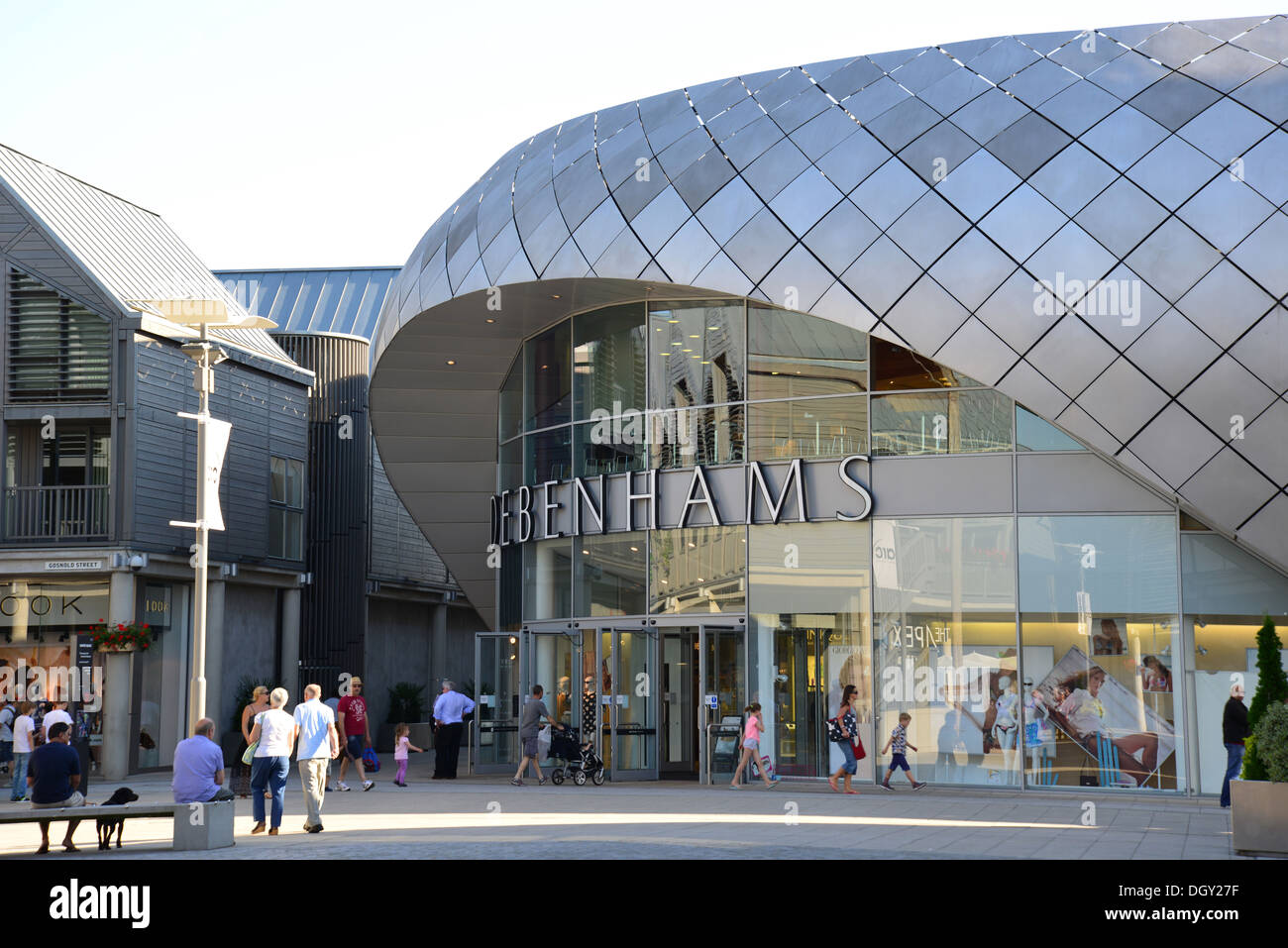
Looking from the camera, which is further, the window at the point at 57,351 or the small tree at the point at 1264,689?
the window at the point at 57,351

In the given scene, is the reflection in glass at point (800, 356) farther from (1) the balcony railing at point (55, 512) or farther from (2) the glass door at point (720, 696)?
(1) the balcony railing at point (55, 512)

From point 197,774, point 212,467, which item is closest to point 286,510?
point 212,467

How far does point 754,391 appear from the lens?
22.8 metres

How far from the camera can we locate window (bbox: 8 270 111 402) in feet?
93.0

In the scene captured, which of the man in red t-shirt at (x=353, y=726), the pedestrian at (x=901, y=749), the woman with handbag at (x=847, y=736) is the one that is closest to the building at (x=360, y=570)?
the man in red t-shirt at (x=353, y=726)

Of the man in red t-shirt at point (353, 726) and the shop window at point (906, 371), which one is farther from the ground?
the shop window at point (906, 371)

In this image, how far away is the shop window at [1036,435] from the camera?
20859mm

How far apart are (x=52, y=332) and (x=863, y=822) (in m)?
19.9

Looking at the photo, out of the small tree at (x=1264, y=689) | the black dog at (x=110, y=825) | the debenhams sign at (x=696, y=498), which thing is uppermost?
the debenhams sign at (x=696, y=498)

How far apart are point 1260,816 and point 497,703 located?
52.3 ft

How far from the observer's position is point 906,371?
21703mm

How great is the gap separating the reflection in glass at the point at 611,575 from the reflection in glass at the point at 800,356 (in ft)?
11.1
